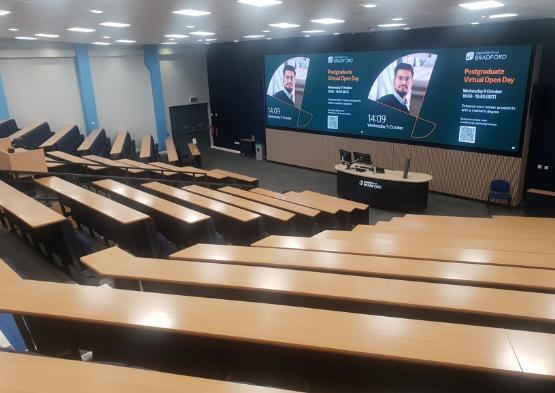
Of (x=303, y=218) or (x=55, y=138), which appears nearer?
(x=303, y=218)

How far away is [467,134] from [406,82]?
1.77 metres

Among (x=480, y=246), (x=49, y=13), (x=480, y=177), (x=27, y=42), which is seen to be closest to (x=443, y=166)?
(x=480, y=177)

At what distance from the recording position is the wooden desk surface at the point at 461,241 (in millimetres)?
4082

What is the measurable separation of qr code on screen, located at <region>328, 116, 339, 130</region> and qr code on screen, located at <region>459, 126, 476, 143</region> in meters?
3.13

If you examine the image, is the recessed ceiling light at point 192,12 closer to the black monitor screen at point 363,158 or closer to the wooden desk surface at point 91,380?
the black monitor screen at point 363,158

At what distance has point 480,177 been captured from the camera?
8539mm

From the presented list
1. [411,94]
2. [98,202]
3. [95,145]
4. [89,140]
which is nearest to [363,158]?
[411,94]

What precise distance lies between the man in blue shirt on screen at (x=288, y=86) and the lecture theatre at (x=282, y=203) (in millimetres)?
68

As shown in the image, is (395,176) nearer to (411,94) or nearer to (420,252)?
(411,94)

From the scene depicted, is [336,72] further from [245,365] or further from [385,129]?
[245,365]

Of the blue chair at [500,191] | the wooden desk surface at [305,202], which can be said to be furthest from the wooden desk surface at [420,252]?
the blue chair at [500,191]

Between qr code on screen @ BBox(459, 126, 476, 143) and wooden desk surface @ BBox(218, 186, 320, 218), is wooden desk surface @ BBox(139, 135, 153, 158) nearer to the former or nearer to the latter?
wooden desk surface @ BBox(218, 186, 320, 218)

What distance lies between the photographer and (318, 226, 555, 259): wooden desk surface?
161 inches

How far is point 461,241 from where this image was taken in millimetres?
4344
